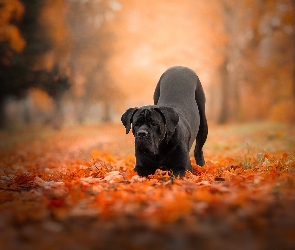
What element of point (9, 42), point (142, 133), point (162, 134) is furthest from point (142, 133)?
point (9, 42)

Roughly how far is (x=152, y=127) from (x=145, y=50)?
2240 cm

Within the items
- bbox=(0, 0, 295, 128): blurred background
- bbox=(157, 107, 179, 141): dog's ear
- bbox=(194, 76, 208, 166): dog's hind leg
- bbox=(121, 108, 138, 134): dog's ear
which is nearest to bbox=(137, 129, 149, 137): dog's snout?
bbox=(157, 107, 179, 141): dog's ear

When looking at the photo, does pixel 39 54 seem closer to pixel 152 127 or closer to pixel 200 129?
pixel 200 129

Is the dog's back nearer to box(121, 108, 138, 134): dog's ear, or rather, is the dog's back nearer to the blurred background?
box(121, 108, 138, 134): dog's ear

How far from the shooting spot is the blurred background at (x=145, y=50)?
1883 cm

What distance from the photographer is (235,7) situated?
21.9 meters

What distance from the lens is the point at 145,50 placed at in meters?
26.6

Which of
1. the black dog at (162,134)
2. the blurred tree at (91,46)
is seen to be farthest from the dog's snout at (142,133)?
the blurred tree at (91,46)

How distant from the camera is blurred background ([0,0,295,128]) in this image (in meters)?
18.8

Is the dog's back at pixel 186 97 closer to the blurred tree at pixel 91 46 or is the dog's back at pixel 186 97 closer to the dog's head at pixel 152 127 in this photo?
the dog's head at pixel 152 127

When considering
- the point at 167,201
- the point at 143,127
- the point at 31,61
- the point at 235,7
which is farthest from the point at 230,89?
the point at 167,201

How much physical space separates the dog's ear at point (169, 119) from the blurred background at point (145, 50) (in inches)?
452

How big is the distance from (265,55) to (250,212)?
80.3 feet

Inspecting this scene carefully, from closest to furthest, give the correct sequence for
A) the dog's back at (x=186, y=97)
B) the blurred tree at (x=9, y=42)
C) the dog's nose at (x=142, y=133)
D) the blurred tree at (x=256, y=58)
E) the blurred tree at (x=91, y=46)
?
1. the dog's nose at (x=142, y=133)
2. the dog's back at (x=186, y=97)
3. the blurred tree at (x=9, y=42)
4. the blurred tree at (x=256, y=58)
5. the blurred tree at (x=91, y=46)
